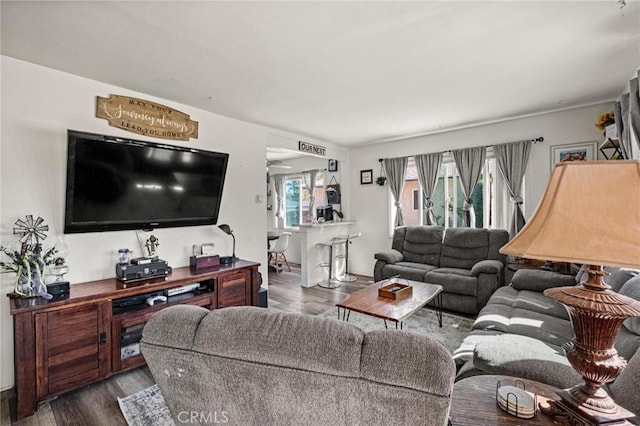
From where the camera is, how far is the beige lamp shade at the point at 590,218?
0.76 meters

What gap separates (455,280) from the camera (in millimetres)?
3473

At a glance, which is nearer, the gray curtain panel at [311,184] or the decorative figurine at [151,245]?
the decorative figurine at [151,245]

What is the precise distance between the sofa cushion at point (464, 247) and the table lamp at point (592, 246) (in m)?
3.23

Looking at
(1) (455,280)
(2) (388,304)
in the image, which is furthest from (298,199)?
(2) (388,304)

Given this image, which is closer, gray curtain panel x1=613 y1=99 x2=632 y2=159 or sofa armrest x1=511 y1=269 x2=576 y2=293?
gray curtain panel x1=613 y1=99 x2=632 y2=159

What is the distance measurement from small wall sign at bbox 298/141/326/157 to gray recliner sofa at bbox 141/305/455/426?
3.99m

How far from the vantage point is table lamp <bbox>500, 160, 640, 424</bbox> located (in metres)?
0.77

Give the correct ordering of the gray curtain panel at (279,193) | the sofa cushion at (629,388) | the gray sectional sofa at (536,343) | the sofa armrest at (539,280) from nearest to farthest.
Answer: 1. the sofa cushion at (629,388)
2. the gray sectional sofa at (536,343)
3. the sofa armrest at (539,280)
4. the gray curtain panel at (279,193)

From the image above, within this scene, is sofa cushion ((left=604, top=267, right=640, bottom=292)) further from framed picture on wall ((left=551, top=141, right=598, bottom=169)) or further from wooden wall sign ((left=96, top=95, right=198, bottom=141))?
wooden wall sign ((left=96, top=95, right=198, bottom=141))

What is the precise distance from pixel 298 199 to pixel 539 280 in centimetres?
501

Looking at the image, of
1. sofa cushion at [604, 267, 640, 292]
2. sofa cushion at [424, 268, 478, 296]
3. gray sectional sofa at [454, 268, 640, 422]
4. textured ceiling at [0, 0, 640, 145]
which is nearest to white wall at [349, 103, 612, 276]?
textured ceiling at [0, 0, 640, 145]

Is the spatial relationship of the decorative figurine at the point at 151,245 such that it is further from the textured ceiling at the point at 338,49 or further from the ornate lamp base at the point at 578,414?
the ornate lamp base at the point at 578,414

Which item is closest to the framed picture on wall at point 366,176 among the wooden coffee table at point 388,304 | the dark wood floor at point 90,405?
the wooden coffee table at point 388,304

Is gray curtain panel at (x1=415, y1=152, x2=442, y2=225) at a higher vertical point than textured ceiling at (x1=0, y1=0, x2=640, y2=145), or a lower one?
lower
